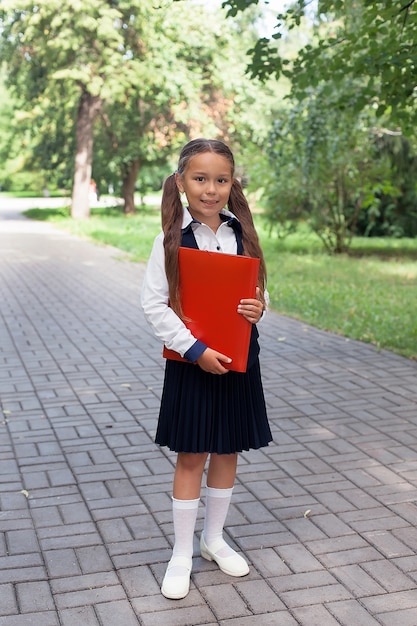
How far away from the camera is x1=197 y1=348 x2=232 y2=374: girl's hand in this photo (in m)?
3.15

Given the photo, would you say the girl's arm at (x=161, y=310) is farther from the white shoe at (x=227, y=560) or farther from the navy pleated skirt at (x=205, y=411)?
the white shoe at (x=227, y=560)

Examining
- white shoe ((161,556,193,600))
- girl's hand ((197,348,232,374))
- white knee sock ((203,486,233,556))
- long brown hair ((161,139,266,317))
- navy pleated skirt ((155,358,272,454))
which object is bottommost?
white shoe ((161,556,193,600))

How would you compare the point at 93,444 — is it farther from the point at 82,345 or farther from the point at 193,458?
the point at 82,345

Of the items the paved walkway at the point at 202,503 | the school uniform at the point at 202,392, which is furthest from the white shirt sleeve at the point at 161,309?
the paved walkway at the point at 202,503

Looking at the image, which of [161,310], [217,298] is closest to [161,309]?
[161,310]

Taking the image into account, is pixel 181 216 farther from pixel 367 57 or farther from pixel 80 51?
pixel 80 51

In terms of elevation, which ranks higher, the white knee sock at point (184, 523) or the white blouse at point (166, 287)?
the white blouse at point (166, 287)

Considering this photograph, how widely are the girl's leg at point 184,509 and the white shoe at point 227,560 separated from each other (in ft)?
0.53

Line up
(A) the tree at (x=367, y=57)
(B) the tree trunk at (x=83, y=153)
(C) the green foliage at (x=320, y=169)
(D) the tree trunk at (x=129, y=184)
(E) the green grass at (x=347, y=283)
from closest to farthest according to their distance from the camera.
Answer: (A) the tree at (x=367, y=57)
(E) the green grass at (x=347, y=283)
(C) the green foliage at (x=320, y=169)
(B) the tree trunk at (x=83, y=153)
(D) the tree trunk at (x=129, y=184)

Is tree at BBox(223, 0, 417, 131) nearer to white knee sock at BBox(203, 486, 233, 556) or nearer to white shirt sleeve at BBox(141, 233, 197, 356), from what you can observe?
white shirt sleeve at BBox(141, 233, 197, 356)

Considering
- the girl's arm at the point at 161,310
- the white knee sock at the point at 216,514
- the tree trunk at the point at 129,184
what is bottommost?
the tree trunk at the point at 129,184

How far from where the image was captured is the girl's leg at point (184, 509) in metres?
3.40

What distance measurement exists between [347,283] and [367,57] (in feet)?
18.3

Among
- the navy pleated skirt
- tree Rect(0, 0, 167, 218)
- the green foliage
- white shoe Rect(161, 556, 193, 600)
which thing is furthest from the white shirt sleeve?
tree Rect(0, 0, 167, 218)
